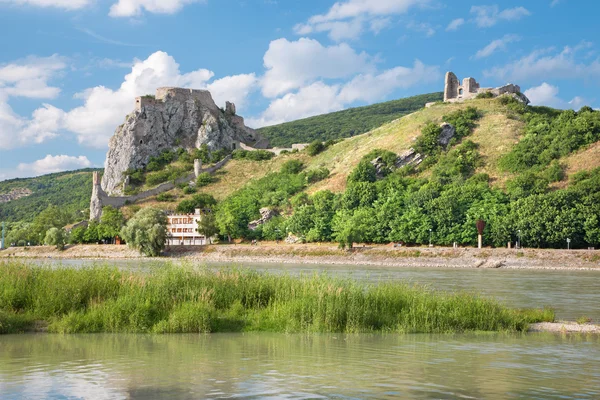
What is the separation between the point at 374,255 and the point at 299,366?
213ft

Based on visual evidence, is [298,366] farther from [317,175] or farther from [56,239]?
[317,175]

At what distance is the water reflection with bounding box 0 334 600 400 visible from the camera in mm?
15906

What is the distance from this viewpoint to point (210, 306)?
24.8m

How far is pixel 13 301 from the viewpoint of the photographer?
24.6 metres

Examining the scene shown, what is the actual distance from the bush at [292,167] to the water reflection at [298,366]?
10920 centimetres

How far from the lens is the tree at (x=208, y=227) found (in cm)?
10769

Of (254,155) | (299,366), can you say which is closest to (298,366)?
(299,366)

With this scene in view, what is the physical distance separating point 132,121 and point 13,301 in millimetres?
125148

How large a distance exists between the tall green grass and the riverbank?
122ft

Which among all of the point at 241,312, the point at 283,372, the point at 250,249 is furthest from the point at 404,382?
the point at 250,249

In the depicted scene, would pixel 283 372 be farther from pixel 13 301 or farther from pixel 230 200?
pixel 230 200

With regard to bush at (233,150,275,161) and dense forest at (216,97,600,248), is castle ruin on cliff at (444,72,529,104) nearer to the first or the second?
dense forest at (216,97,600,248)

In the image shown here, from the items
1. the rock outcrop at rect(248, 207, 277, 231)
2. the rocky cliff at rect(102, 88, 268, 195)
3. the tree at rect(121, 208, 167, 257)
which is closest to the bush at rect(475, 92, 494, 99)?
the rock outcrop at rect(248, 207, 277, 231)

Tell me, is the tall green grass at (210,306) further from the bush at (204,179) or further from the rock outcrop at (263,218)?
the bush at (204,179)
